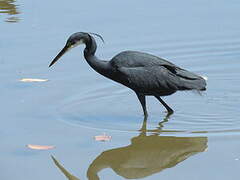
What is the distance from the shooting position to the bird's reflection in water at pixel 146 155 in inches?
280

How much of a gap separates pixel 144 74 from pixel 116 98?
87 cm

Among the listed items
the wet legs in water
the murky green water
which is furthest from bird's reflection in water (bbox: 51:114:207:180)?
the wet legs in water

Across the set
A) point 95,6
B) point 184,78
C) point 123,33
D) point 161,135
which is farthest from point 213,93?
point 95,6

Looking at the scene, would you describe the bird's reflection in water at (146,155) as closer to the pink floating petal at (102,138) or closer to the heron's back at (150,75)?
the pink floating petal at (102,138)

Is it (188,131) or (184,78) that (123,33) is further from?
(188,131)

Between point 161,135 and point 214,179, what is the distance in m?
1.47

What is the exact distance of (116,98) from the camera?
9242 millimetres

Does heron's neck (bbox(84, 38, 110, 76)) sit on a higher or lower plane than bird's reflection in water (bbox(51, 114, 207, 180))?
higher

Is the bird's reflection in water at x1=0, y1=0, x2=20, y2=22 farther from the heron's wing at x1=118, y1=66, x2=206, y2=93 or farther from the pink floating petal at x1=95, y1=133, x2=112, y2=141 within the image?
the pink floating petal at x1=95, y1=133, x2=112, y2=141

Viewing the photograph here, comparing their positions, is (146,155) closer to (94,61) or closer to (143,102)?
(143,102)

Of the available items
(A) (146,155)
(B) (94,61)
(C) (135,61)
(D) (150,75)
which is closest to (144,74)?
(D) (150,75)

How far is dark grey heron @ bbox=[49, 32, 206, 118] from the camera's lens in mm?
8477

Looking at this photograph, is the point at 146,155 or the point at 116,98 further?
the point at 116,98

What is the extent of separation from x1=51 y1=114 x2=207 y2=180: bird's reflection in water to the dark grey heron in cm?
61
